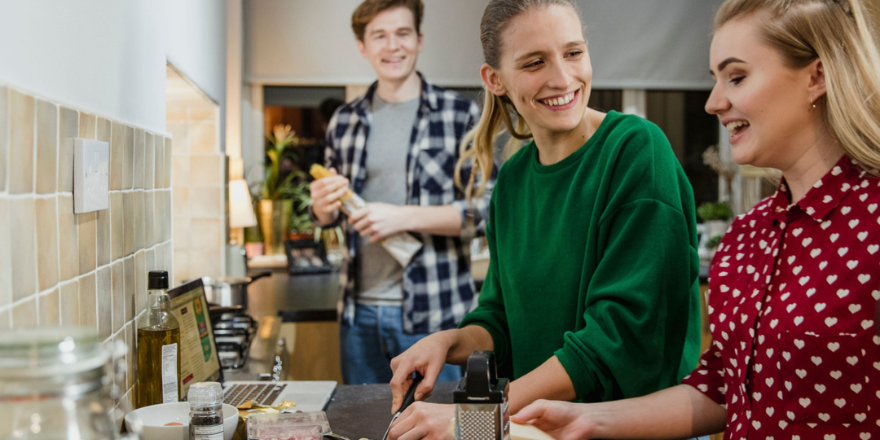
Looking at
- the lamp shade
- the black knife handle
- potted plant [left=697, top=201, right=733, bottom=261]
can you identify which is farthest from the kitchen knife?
potted plant [left=697, top=201, right=733, bottom=261]

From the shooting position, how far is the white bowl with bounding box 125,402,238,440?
1.00 meters

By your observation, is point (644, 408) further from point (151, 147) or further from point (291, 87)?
point (291, 87)

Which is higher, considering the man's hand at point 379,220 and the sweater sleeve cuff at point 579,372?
the man's hand at point 379,220

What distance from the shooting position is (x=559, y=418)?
3.37 ft

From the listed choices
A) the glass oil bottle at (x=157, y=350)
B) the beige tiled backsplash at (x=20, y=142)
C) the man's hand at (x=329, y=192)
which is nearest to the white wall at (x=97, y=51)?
the beige tiled backsplash at (x=20, y=142)

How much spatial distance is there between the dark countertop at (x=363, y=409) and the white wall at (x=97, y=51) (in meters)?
0.63

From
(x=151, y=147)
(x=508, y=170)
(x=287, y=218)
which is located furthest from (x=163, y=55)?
(x=287, y=218)

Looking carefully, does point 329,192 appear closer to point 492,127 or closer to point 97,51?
point 492,127

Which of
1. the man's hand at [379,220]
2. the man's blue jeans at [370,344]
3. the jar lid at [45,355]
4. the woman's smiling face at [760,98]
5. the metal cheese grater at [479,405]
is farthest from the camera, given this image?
the man's blue jeans at [370,344]

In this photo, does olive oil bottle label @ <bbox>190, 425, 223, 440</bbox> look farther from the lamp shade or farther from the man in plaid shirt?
Result: the lamp shade

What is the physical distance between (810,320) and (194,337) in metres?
1.09

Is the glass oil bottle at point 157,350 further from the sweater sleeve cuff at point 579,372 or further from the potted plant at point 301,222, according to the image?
the potted plant at point 301,222

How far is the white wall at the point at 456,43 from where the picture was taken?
14.1ft

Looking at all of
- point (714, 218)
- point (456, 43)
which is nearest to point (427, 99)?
point (456, 43)
